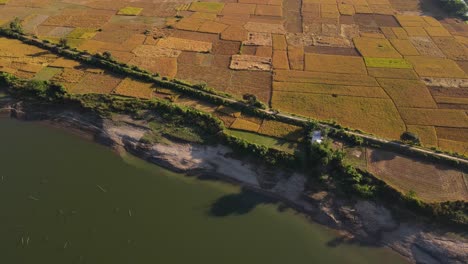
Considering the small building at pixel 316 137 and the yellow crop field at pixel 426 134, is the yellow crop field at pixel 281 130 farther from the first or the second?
the yellow crop field at pixel 426 134

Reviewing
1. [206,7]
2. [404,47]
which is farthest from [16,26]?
[404,47]

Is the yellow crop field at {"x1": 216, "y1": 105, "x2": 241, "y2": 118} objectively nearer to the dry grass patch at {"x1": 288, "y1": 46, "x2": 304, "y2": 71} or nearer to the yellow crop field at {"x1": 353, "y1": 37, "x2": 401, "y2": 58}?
the dry grass patch at {"x1": 288, "y1": 46, "x2": 304, "y2": 71}

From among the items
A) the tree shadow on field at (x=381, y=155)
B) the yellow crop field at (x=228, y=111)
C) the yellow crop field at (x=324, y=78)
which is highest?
the yellow crop field at (x=324, y=78)

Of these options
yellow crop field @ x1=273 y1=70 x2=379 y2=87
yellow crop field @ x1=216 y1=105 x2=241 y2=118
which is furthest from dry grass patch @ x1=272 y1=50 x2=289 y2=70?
yellow crop field @ x1=216 y1=105 x2=241 y2=118

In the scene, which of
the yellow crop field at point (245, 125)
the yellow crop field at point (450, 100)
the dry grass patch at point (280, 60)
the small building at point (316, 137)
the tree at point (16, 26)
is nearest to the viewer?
the small building at point (316, 137)

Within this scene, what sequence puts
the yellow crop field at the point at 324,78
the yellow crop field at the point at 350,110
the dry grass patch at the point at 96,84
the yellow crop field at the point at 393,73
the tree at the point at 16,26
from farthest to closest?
the tree at the point at 16,26 → the yellow crop field at the point at 393,73 → the yellow crop field at the point at 324,78 → the dry grass patch at the point at 96,84 → the yellow crop field at the point at 350,110

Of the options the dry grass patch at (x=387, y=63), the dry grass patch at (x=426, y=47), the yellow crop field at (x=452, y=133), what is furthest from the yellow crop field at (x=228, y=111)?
the dry grass patch at (x=426, y=47)

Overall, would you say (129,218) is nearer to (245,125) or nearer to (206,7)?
(245,125)
